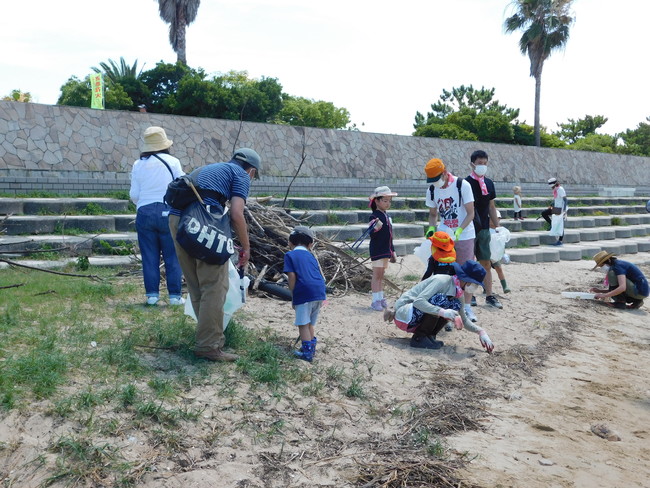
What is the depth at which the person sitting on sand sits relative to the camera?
902 centimetres

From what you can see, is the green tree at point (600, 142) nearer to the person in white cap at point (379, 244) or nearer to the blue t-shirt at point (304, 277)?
the person in white cap at point (379, 244)

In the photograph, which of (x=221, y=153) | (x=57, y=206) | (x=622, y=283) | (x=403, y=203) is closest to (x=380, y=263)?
(x=622, y=283)

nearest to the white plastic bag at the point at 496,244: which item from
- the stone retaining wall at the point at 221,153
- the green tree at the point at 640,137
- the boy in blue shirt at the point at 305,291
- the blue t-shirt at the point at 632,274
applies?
the blue t-shirt at the point at 632,274

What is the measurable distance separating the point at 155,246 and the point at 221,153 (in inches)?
307

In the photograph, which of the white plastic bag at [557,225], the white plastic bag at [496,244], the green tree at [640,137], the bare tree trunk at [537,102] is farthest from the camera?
the green tree at [640,137]

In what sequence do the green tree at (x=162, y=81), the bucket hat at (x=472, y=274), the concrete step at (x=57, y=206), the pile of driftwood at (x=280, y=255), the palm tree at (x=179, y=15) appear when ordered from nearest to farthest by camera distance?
the bucket hat at (x=472, y=274)
the pile of driftwood at (x=280, y=255)
the concrete step at (x=57, y=206)
the green tree at (x=162, y=81)
the palm tree at (x=179, y=15)

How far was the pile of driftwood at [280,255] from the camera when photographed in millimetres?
7922

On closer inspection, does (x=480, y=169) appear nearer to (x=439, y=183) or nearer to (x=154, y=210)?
(x=439, y=183)

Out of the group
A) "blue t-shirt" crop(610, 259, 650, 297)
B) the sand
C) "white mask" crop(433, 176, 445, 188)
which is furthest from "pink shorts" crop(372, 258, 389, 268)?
"blue t-shirt" crop(610, 259, 650, 297)

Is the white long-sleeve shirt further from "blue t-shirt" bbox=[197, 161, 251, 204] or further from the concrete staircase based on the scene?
"blue t-shirt" bbox=[197, 161, 251, 204]

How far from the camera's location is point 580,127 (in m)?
49.2

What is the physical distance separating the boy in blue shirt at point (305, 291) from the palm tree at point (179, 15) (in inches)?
1005

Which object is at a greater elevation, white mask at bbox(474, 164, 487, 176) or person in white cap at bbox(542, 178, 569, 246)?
white mask at bbox(474, 164, 487, 176)

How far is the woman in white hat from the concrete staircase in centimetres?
112
